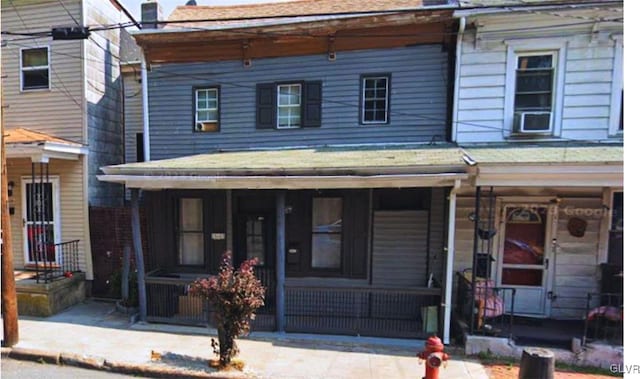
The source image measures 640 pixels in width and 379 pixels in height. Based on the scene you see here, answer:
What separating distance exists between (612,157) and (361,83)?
4699 millimetres

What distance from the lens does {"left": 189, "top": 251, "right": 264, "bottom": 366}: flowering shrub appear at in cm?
448

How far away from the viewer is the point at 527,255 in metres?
6.66

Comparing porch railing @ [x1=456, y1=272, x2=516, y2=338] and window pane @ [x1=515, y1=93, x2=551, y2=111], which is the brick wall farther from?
window pane @ [x1=515, y1=93, x2=551, y2=111]

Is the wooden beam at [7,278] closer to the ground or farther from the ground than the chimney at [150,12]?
closer to the ground

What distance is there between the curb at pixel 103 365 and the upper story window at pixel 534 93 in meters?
6.91

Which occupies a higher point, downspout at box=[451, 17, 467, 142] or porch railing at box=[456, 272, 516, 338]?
downspout at box=[451, 17, 467, 142]

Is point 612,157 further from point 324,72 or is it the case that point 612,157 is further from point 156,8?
point 156,8

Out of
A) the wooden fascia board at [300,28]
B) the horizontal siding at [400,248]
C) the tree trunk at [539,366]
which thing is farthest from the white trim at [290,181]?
the wooden fascia board at [300,28]

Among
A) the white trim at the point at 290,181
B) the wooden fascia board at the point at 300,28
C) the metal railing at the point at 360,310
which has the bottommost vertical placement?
the metal railing at the point at 360,310

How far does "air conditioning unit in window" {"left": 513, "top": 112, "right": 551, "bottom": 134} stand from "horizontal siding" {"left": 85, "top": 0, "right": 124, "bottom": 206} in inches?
392

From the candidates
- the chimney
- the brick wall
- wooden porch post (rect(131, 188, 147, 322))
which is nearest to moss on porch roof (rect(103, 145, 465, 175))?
wooden porch post (rect(131, 188, 147, 322))

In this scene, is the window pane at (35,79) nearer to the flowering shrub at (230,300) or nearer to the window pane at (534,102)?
the flowering shrub at (230,300)

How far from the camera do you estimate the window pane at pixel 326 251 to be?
7.33 m
